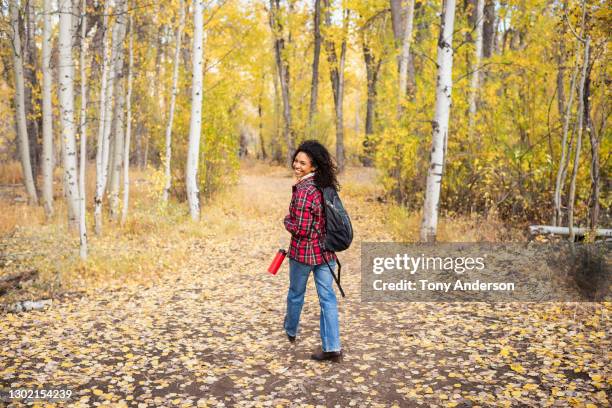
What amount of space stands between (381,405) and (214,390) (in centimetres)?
132

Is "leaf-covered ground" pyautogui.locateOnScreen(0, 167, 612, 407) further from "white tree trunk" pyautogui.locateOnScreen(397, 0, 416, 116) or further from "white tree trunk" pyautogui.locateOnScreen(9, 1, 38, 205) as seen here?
"white tree trunk" pyautogui.locateOnScreen(397, 0, 416, 116)

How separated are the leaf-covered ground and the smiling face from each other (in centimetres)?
172

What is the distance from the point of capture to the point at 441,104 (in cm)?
740

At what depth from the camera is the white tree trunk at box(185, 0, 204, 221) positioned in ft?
33.3

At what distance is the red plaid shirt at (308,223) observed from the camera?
4078 mm

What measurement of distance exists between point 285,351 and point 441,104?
4.66 metres

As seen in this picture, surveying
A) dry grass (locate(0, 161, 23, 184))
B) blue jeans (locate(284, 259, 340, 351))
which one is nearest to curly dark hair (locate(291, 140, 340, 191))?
blue jeans (locate(284, 259, 340, 351))

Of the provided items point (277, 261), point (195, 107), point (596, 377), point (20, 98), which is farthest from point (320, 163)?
point (20, 98)

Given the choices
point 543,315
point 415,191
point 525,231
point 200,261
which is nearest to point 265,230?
point 200,261

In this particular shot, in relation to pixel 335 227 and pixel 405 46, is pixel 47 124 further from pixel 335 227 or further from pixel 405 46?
pixel 335 227

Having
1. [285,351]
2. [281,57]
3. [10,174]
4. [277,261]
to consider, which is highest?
[281,57]

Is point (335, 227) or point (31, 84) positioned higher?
point (31, 84)

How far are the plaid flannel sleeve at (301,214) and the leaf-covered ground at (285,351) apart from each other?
4.02ft

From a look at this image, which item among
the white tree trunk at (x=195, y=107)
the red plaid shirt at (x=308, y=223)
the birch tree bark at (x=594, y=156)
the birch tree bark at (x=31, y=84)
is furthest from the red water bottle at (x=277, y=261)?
the birch tree bark at (x=31, y=84)
